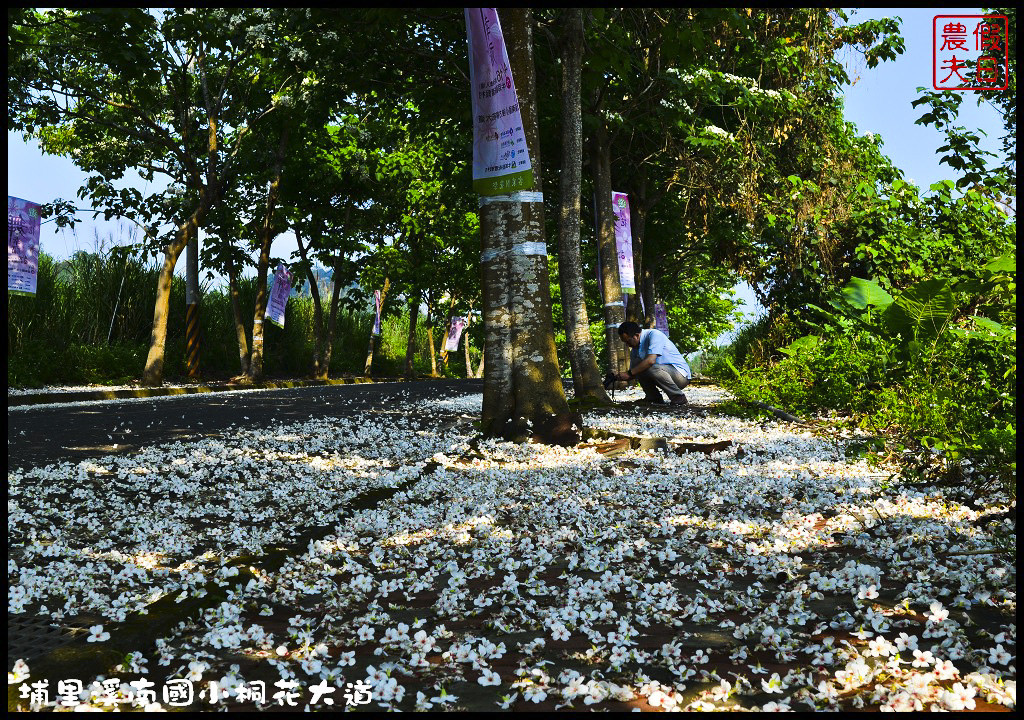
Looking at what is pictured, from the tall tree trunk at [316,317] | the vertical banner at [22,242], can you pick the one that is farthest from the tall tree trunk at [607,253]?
the tall tree trunk at [316,317]

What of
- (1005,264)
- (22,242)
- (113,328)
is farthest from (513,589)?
(113,328)

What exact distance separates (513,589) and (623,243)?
13.1 meters

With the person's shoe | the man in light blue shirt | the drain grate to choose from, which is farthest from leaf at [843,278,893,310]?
the drain grate

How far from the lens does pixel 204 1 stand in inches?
248

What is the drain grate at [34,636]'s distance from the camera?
104 inches

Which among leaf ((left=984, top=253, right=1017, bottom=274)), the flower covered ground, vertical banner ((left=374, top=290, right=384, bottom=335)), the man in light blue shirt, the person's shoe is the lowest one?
the flower covered ground

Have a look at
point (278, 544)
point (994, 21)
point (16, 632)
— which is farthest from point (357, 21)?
point (16, 632)

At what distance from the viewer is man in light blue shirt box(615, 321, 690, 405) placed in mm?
12203

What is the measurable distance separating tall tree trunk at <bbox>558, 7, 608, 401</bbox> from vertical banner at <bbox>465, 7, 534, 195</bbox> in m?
4.37

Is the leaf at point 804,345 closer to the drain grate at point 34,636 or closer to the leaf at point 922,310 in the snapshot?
the leaf at point 922,310

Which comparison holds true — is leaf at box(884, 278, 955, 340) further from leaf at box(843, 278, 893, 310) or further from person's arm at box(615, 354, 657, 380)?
person's arm at box(615, 354, 657, 380)

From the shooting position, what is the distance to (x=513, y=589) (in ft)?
10.8

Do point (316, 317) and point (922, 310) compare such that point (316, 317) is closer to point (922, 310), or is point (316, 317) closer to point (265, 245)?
point (265, 245)

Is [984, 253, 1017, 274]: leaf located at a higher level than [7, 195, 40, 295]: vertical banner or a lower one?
lower
